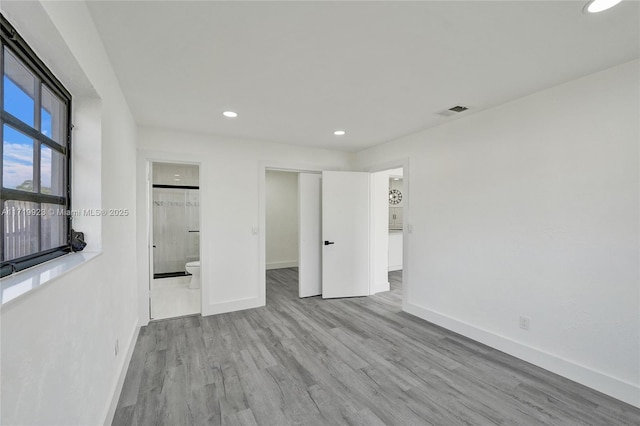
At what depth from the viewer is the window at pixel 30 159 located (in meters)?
0.94

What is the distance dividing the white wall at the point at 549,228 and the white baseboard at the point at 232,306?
2.32m

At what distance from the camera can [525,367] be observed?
2443mm

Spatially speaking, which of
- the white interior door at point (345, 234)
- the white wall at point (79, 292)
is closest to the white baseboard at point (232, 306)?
the white interior door at point (345, 234)

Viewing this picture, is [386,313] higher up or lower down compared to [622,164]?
lower down

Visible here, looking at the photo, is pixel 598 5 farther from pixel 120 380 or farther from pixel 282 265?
pixel 282 265

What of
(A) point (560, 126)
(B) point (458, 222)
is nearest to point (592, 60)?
(A) point (560, 126)

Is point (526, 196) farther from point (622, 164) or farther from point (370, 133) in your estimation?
point (370, 133)

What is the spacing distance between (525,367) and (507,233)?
1167mm

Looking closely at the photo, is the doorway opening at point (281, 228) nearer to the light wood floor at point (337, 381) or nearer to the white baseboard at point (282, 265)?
the white baseboard at point (282, 265)

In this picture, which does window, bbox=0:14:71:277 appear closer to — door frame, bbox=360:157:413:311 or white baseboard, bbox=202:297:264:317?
white baseboard, bbox=202:297:264:317

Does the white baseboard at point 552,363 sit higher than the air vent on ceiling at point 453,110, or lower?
lower

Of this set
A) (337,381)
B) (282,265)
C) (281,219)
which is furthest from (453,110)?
(282,265)

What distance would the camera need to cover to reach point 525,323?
8.41 feet

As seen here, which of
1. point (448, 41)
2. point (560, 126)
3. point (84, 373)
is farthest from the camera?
point (560, 126)
